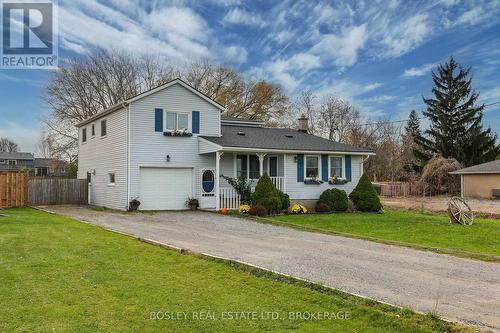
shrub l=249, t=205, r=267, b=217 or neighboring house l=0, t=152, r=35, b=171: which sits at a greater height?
neighboring house l=0, t=152, r=35, b=171

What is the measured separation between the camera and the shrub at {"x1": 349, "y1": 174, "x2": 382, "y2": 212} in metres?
21.8

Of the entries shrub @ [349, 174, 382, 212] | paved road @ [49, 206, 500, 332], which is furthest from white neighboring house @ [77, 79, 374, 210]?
paved road @ [49, 206, 500, 332]

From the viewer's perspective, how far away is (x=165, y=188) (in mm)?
20875

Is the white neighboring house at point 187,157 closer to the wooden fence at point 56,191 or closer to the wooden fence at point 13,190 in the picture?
the wooden fence at point 56,191

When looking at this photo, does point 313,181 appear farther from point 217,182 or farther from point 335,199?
point 217,182

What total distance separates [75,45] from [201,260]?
3173 centimetres

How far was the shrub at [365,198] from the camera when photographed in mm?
21812

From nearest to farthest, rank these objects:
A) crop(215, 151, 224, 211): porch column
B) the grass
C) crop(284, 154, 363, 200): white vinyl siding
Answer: the grass → crop(215, 151, 224, 211): porch column → crop(284, 154, 363, 200): white vinyl siding

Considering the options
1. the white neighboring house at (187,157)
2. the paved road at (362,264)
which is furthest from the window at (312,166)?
the paved road at (362,264)

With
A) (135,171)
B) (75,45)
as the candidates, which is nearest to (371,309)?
(135,171)

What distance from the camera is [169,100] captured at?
21016 millimetres

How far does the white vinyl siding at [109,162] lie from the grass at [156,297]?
11.6 meters

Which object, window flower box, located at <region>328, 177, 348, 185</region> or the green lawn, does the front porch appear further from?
the green lawn

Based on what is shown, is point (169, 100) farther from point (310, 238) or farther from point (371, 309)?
point (371, 309)
